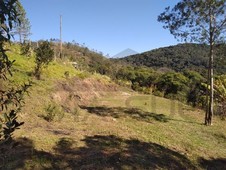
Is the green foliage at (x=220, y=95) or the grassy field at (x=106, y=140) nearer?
the grassy field at (x=106, y=140)

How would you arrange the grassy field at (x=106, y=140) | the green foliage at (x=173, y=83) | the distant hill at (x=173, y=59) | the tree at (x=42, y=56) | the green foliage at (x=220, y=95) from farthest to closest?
the distant hill at (x=173, y=59), the green foliage at (x=173, y=83), the green foliage at (x=220, y=95), the tree at (x=42, y=56), the grassy field at (x=106, y=140)

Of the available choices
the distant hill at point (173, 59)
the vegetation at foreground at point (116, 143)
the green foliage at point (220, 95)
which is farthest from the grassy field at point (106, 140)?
the distant hill at point (173, 59)

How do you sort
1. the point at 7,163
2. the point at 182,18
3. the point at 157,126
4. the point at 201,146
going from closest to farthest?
the point at 7,163
the point at 201,146
the point at 157,126
the point at 182,18

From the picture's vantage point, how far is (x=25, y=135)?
598 centimetres

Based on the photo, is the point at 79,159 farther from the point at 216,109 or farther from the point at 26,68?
the point at 216,109

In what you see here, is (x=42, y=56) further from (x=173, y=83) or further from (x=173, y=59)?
(x=173, y=59)

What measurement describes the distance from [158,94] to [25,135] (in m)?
15.3

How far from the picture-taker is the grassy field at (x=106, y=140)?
5.26 metres

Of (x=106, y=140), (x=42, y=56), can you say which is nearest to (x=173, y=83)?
(x=42, y=56)

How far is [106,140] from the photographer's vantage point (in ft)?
22.7

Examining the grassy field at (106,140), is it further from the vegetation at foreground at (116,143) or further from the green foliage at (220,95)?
the green foliage at (220,95)

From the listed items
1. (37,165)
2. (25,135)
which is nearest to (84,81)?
(25,135)

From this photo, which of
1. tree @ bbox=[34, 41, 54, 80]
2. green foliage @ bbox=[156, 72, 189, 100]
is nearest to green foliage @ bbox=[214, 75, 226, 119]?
tree @ bbox=[34, 41, 54, 80]

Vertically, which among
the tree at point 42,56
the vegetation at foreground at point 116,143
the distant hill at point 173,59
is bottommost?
the vegetation at foreground at point 116,143
